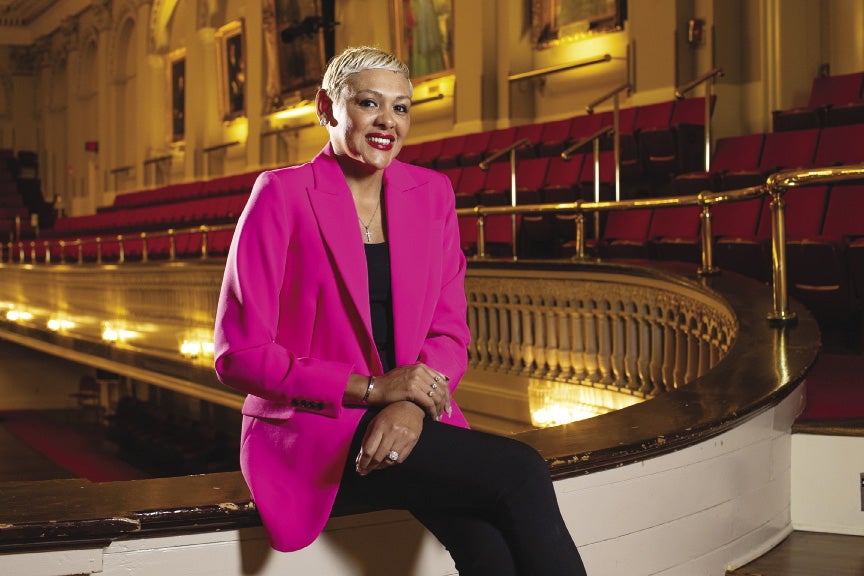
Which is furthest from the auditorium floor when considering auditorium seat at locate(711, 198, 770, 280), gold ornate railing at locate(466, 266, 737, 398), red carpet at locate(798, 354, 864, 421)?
red carpet at locate(798, 354, 864, 421)

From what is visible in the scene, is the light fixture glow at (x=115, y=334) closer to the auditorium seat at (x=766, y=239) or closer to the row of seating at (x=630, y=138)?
the row of seating at (x=630, y=138)

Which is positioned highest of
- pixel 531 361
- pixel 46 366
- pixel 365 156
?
pixel 365 156

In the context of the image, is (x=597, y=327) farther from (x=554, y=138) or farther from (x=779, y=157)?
(x=554, y=138)

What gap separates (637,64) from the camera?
26.9 ft

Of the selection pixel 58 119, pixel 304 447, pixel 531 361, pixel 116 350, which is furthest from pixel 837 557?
pixel 58 119

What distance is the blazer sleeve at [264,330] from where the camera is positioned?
1.41m

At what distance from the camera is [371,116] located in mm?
1551

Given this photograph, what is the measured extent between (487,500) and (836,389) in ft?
5.62

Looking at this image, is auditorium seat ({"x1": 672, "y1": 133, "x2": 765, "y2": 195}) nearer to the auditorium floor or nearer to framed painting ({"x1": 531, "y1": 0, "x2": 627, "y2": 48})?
framed painting ({"x1": 531, "y1": 0, "x2": 627, "y2": 48})

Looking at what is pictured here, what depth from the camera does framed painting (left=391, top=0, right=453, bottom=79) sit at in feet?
35.1

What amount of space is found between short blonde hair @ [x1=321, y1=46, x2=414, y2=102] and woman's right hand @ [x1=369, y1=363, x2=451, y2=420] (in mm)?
435

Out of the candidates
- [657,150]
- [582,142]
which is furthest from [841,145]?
[657,150]

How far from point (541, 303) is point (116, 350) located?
642cm

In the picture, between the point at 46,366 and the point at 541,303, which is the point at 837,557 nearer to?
the point at 541,303
